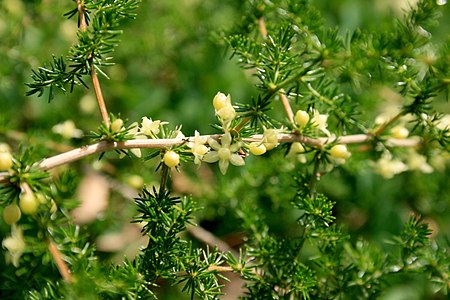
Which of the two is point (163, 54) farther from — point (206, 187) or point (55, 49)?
point (206, 187)

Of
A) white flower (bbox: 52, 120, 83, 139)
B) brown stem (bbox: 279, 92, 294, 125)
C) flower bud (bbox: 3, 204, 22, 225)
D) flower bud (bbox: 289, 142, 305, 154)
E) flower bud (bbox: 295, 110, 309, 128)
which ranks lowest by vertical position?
flower bud (bbox: 289, 142, 305, 154)

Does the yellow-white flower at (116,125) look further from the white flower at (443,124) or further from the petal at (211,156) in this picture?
the white flower at (443,124)

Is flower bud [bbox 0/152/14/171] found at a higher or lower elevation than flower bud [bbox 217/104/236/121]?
higher

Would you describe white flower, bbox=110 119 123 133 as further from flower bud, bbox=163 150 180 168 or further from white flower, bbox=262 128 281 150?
white flower, bbox=262 128 281 150

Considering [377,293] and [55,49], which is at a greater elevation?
[55,49]

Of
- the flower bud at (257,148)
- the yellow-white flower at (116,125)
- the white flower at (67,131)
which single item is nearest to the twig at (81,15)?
the yellow-white flower at (116,125)

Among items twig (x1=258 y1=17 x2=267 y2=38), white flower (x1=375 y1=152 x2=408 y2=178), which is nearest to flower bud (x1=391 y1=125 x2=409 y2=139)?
white flower (x1=375 y1=152 x2=408 y2=178)

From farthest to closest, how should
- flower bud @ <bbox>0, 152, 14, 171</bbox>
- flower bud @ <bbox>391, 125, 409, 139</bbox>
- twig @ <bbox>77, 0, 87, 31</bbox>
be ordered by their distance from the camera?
flower bud @ <bbox>391, 125, 409, 139</bbox> → twig @ <bbox>77, 0, 87, 31</bbox> → flower bud @ <bbox>0, 152, 14, 171</bbox>

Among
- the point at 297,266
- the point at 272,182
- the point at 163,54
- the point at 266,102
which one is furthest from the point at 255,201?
the point at 163,54
